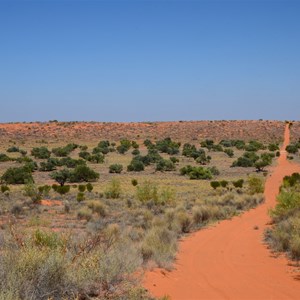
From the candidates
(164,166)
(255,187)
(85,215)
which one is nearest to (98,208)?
(85,215)

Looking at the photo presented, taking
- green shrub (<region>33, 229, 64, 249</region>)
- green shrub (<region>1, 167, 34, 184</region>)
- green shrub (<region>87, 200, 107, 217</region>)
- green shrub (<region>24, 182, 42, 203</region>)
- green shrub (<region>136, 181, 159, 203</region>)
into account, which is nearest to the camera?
green shrub (<region>33, 229, 64, 249</region>)

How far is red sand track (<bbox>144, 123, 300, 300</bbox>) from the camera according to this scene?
969 cm

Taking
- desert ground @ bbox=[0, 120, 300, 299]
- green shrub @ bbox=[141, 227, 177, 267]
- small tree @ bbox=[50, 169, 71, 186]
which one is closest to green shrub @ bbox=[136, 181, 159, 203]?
desert ground @ bbox=[0, 120, 300, 299]

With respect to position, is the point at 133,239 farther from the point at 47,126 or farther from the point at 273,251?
the point at 47,126

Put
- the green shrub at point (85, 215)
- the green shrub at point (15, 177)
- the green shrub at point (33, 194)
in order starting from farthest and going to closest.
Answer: the green shrub at point (15, 177) < the green shrub at point (33, 194) < the green shrub at point (85, 215)

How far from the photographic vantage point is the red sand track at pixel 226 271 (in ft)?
31.8

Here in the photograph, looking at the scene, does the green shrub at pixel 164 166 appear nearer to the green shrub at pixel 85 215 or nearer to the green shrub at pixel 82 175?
the green shrub at pixel 82 175

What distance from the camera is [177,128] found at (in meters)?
109

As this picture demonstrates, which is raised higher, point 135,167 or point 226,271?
point 226,271

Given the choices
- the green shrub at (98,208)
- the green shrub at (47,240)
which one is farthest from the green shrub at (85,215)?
the green shrub at (47,240)

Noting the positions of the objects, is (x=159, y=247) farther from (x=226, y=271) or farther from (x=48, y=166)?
(x=48, y=166)

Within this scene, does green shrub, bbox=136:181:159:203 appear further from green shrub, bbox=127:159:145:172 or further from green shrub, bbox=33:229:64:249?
green shrub, bbox=127:159:145:172

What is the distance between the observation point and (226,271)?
1151 cm

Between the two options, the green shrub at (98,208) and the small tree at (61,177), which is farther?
the small tree at (61,177)
